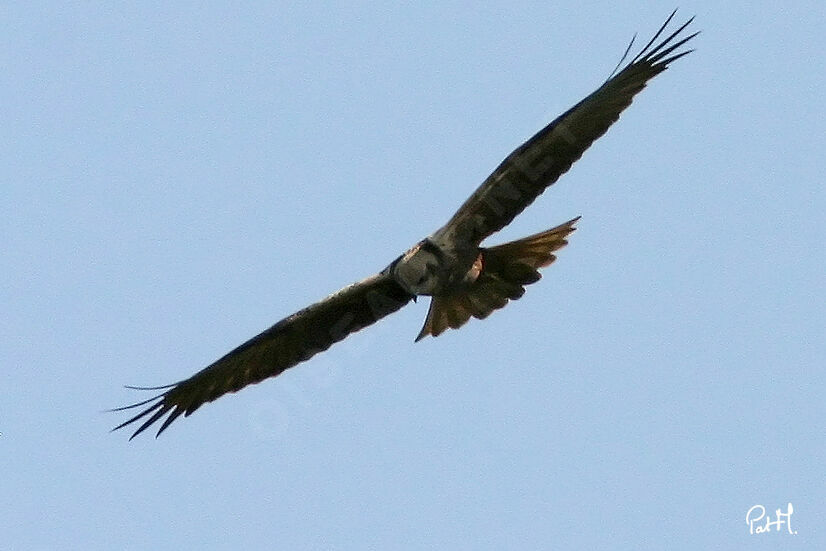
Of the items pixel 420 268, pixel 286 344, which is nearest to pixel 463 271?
pixel 420 268

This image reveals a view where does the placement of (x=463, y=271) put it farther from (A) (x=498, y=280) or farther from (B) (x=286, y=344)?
(B) (x=286, y=344)

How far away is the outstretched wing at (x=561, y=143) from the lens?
1541cm

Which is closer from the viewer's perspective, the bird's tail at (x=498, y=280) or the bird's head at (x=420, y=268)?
the bird's head at (x=420, y=268)

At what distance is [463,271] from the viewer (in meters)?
15.9

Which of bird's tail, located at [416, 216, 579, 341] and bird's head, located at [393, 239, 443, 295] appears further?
bird's tail, located at [416, 216, 579, 341]

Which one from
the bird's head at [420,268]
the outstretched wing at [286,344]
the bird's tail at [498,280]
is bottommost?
the bird's tail at [498,280]

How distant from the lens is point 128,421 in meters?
16.3

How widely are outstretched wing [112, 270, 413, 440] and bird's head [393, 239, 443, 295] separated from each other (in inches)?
20.4

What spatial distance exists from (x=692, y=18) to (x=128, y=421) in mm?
5700

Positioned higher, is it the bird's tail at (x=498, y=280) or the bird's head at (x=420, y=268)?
the bird's head at (x=420, y=268)

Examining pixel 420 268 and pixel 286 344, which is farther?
pixel 286 344

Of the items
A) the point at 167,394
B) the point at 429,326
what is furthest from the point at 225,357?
the point at 429,326

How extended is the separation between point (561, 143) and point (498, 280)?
134 cm

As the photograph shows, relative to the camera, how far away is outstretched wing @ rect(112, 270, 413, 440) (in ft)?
53.9
